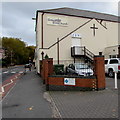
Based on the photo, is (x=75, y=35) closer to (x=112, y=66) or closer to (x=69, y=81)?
(x=112, y=66)

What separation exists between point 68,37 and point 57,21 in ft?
10.8

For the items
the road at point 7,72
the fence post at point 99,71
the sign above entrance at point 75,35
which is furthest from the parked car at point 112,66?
the road at point 7,72

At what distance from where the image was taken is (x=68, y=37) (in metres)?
17.8

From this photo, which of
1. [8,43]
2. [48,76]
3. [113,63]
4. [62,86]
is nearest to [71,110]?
[62,86]

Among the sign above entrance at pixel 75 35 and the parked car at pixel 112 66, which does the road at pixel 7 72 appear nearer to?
the sign above entrance at pixel 75 35

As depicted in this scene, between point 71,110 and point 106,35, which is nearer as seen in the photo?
point 71,110

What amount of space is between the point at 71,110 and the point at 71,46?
45.9 ft

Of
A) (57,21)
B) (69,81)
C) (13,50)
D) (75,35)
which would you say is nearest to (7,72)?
(57,21)

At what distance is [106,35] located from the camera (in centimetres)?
2058

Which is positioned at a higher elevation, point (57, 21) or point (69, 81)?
point (57, 21)

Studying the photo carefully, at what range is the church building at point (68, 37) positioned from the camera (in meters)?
17.3

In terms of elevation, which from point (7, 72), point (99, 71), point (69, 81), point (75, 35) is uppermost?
point (75, 35)

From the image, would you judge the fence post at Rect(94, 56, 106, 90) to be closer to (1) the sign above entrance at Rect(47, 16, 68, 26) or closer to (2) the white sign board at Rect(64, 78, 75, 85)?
(2) the white sign board at Rect(64, 78, 75, 85)

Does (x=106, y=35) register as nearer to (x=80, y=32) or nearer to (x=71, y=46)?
(x=80, y=32)
